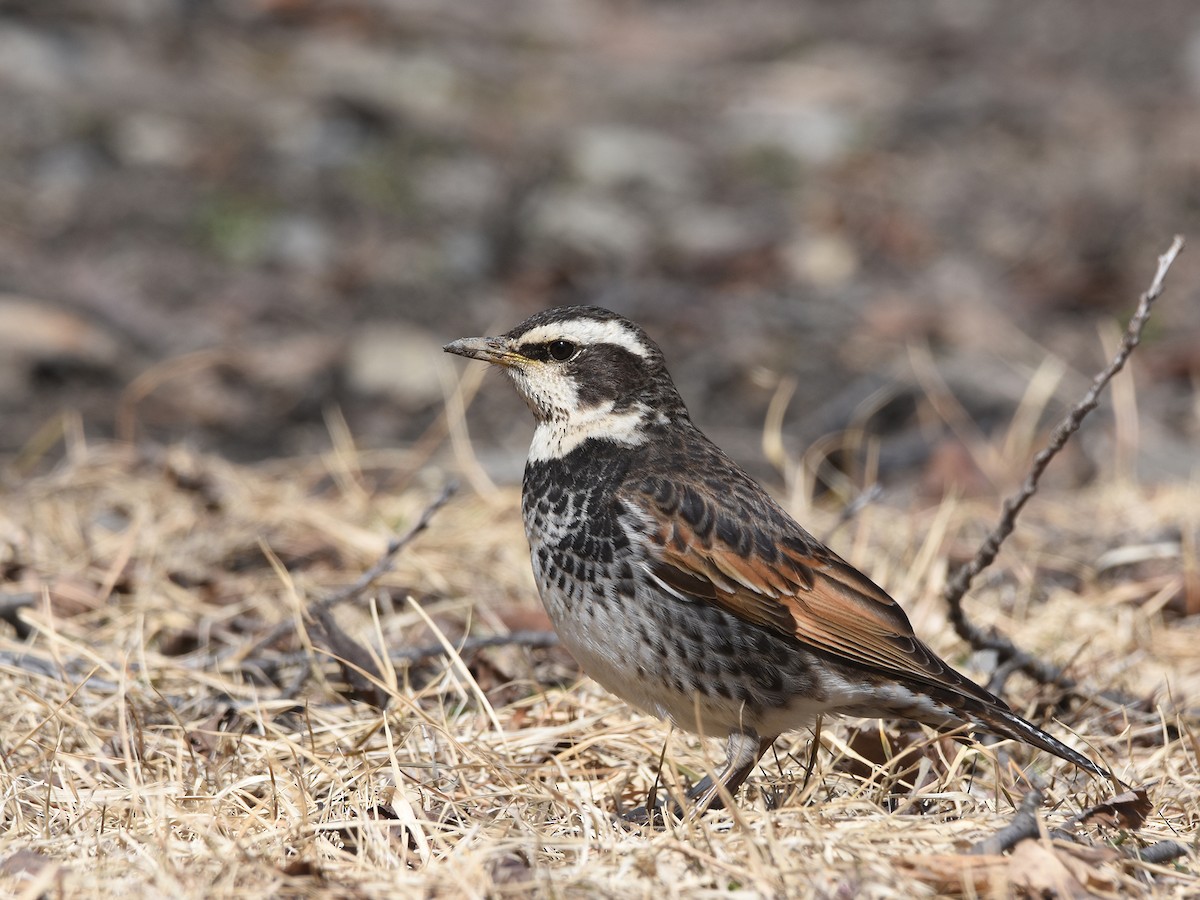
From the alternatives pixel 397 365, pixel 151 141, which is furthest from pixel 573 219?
pixel 151 141

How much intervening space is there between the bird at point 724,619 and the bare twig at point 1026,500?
1.56ft

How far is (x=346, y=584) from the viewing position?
602 centimetres

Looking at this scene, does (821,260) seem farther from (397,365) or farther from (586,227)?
(397,365)

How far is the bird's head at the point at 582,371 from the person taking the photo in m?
4.90

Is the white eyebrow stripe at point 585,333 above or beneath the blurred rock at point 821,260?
above

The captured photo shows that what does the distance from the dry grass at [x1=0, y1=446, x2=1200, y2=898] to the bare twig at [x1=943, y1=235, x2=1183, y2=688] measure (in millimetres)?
223

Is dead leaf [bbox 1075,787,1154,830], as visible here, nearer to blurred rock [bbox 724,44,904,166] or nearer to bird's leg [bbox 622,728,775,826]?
bird's leg [bbox 622,728,775,826]

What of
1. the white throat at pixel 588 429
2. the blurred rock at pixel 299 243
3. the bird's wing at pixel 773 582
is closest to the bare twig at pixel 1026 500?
the bird's wing at pixel 773 582

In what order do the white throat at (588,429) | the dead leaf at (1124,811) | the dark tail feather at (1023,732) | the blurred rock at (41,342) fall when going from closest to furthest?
the dead leaf at (1124,811) → the dark tail feather at (1023,732) → the white throat at (588,429) → the blurred rock at (41,342)

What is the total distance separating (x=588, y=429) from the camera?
4875 millimetres

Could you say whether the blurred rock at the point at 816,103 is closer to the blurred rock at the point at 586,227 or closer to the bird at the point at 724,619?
the blurred rock at the point at 586,227

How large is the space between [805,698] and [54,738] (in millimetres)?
2292

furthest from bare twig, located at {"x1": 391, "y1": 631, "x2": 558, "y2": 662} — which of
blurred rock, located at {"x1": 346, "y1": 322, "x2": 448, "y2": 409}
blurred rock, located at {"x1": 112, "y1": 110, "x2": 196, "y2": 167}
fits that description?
blurred rock, located at {"x1": 112, "y1": 110, "x2": 196, "y2": 167}

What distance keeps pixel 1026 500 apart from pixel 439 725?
6.57ft
